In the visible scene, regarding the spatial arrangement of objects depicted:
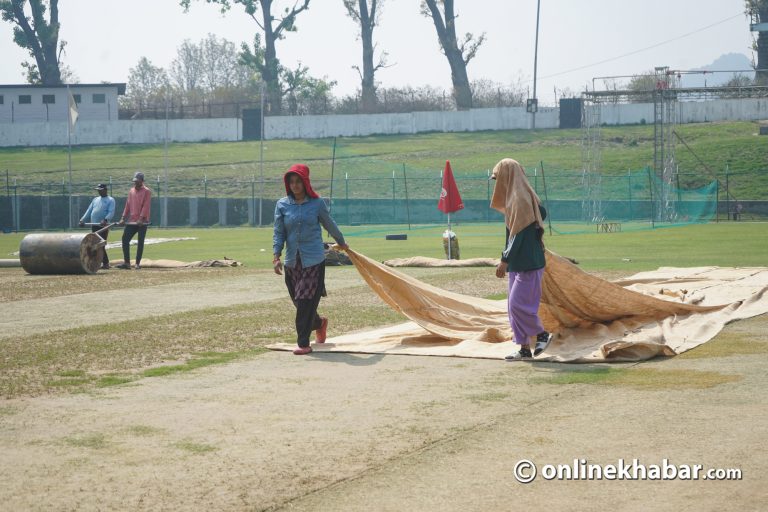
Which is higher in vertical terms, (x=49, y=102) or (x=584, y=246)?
(x=49, y=102)

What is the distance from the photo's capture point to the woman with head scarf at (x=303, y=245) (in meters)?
10.6

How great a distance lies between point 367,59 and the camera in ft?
295

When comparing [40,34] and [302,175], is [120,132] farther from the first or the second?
[302,175]

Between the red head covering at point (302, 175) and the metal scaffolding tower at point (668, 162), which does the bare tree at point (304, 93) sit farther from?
the red head covering at point (302, 175)

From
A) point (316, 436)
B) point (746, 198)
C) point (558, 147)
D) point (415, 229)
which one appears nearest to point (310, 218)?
point (316, 436)

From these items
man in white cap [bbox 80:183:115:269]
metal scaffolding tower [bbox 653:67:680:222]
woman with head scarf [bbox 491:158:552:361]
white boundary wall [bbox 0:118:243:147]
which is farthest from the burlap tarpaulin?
white boundary wall [bbox 0:118:243:147]

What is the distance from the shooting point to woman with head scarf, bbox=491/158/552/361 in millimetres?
9820

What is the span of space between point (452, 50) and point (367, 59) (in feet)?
23.5

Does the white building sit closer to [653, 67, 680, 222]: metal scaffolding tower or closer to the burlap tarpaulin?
[653, 67, 680, 222]: metal scaffolding tower

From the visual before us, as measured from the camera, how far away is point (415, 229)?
4222 centimetres

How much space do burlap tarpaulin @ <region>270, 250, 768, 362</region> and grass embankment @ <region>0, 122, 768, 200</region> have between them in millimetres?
37438

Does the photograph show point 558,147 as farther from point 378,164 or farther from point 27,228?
point 27,228

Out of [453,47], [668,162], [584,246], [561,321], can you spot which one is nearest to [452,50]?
[453,47]

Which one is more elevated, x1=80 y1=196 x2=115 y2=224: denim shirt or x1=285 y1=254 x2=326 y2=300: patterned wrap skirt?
x1=80 y1=196 x2=115 y2=224: denim shirt
